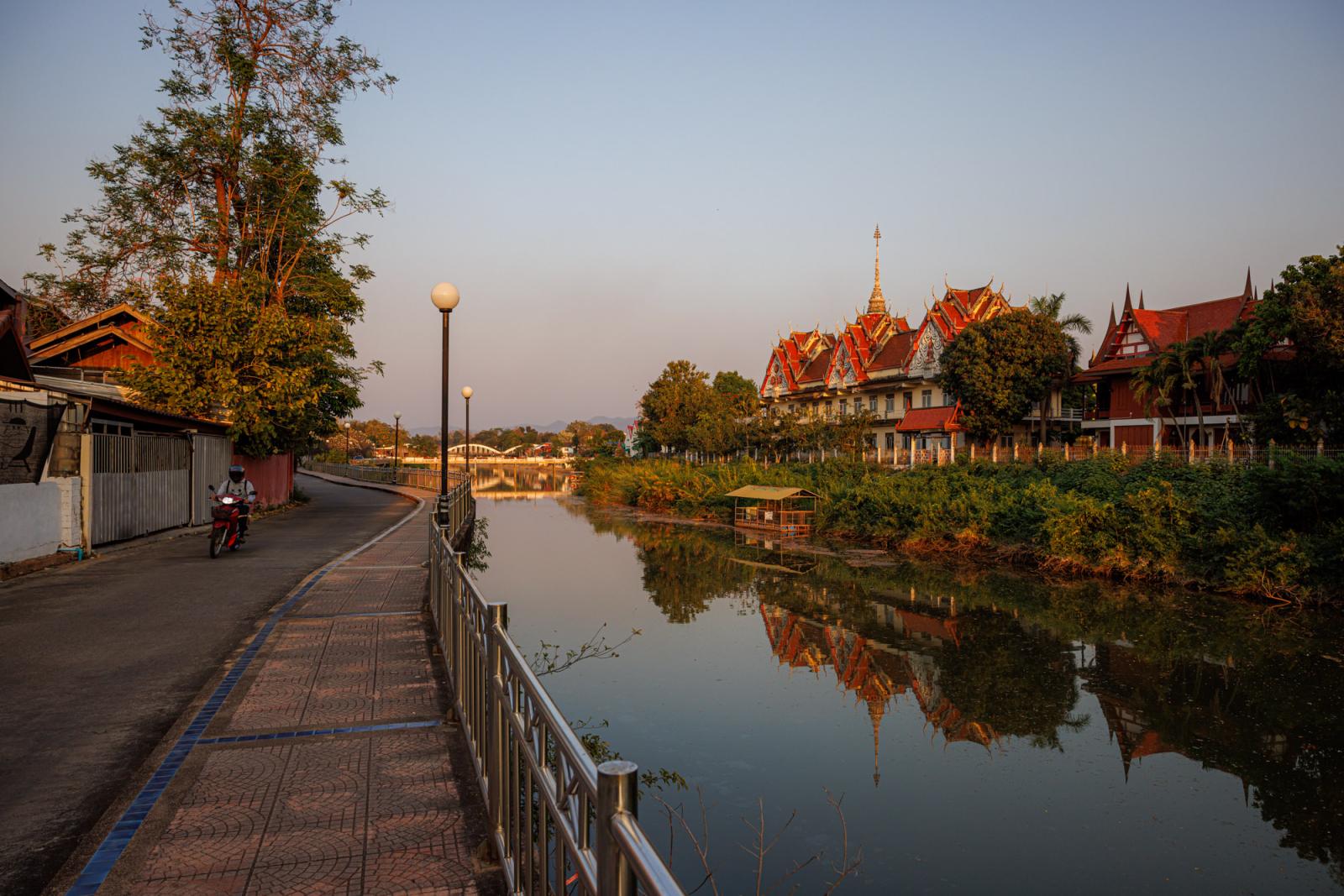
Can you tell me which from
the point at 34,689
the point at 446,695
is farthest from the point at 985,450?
the point at 34,689

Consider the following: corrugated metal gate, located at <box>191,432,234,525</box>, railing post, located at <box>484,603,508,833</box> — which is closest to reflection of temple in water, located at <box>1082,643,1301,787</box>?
railing post, located at <box>484,603,508,833</box>

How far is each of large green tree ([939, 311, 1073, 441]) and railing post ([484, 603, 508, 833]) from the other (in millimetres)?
37179

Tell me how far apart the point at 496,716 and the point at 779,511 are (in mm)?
26545

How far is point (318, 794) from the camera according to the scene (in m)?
Result: 4.48

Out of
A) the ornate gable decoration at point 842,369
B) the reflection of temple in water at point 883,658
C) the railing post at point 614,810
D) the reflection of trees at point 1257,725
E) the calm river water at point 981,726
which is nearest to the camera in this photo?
the railing post at point 614,810

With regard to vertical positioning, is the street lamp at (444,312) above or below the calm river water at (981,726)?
above

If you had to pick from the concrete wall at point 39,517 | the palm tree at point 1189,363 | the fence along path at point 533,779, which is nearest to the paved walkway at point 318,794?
the fence along path at point 533,779

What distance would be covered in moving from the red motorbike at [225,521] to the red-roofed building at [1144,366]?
96.5 ft

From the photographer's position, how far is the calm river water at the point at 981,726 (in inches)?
251

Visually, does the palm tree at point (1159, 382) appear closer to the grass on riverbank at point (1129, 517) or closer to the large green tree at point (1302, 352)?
the large green tree at point (1302, 352)

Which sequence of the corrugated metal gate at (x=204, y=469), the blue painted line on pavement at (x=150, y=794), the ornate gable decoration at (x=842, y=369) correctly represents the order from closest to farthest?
the blue painted line on pavement at (x=150, y=794) < the corrugated metal gate at (x=204, y=469) < the ornate gable decoration at (x=842, y=369)

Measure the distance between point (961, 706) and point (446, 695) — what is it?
6.62 metres

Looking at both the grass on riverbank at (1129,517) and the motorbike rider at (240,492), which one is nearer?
the motorbike rider at (240,492)

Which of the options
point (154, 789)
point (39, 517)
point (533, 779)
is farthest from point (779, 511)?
point (533, 779)
